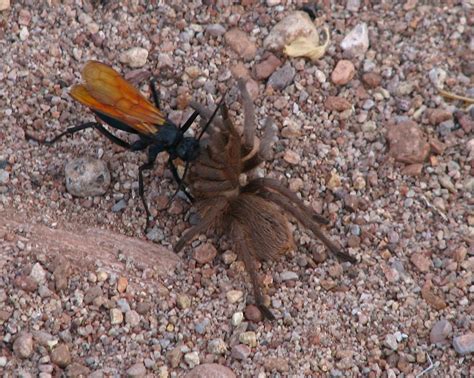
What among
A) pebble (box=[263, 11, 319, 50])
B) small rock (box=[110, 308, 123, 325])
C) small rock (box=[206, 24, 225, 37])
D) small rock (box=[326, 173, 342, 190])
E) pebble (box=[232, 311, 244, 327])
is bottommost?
pebble (box=[232, 311, 244, 327])

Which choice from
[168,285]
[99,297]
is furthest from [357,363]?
[99,297]

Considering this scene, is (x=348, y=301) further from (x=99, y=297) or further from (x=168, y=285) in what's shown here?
(x=99, y=297)

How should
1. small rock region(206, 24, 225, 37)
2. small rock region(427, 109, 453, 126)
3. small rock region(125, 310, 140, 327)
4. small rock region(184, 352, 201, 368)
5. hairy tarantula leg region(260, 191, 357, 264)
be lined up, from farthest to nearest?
small rock region(206, 24, 225, 37), small rock region(427, 109, 453, 126), hairy tarantula leg region(260, 191, 357, 264), small rock region(125, 310, 140, 327), small rock region(184, 352, 201, 368)

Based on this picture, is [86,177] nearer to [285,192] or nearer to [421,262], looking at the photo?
[285,192]

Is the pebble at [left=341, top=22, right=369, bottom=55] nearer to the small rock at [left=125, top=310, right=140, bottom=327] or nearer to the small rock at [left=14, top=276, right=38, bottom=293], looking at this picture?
the small rock at [left=125, top=310, right=140, bottom=327]

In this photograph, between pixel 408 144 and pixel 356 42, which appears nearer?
pixel 408 144

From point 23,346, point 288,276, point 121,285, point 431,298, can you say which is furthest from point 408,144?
point 23,346

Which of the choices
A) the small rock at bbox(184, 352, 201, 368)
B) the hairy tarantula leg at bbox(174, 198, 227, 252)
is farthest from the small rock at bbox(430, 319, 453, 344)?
the hairy tarantula leg at bbox(174, 198, 227, 252)
